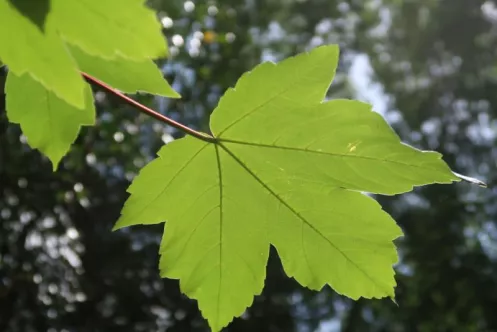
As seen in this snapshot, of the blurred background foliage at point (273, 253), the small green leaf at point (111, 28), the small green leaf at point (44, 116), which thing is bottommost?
the small green leaf at point (111, 28)

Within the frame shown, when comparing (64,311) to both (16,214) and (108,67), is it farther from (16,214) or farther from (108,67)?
(108,67)

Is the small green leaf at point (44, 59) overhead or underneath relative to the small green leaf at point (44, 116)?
underneath

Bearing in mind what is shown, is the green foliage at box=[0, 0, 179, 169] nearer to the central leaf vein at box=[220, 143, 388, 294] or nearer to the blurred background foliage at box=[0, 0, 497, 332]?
the central leaf vein at box=[220, 143, 388, 294]

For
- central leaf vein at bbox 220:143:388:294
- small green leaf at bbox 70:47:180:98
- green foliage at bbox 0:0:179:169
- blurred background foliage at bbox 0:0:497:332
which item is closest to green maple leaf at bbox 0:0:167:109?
green foliage at bbox 0:0:179:169

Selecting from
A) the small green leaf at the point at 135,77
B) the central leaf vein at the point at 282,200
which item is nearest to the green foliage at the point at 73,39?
the small green leaf at the point at 135,77

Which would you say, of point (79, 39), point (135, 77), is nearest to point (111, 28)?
point (79, 39)

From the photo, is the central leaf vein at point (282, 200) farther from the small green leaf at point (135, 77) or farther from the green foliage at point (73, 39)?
the green foliage at point (73, 39)
